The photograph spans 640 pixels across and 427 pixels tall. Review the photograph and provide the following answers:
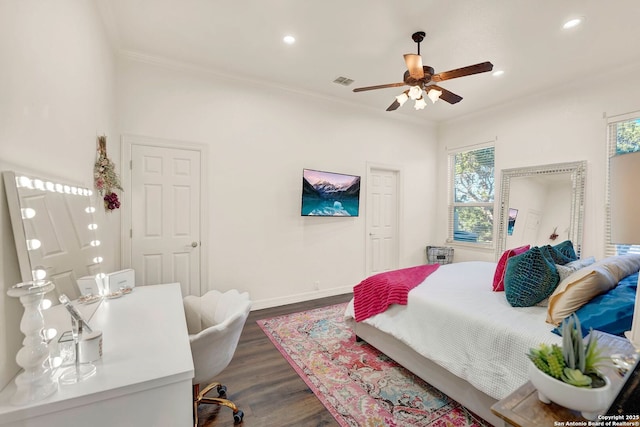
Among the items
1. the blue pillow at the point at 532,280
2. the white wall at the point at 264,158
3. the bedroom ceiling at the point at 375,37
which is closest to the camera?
the blue pillow at the point at 532,280

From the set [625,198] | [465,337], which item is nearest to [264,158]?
[465,337]

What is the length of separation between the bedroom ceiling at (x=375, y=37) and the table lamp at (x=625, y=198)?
2166mm

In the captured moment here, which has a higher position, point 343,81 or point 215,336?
point 343,81

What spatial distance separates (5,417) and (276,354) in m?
1.99

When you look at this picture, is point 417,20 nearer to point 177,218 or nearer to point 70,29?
point 70,29

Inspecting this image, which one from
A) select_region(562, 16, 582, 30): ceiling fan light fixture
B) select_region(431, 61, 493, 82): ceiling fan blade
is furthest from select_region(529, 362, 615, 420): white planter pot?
select_region(562, 16, 582, 30): ceiling fan light fixture

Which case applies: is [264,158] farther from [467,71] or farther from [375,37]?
[467,71]

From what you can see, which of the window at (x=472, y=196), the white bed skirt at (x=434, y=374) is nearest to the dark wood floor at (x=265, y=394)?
the white bed skirt at (x=434, y=374)

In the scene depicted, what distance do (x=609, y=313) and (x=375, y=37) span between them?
2839 mm

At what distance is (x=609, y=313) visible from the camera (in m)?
1.49

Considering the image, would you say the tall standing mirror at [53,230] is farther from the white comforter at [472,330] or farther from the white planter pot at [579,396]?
the white comforter at [472,330]

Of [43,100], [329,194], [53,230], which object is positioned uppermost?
[43,100]

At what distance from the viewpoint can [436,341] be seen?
197cm

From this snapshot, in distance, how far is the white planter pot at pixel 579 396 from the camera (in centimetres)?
82
